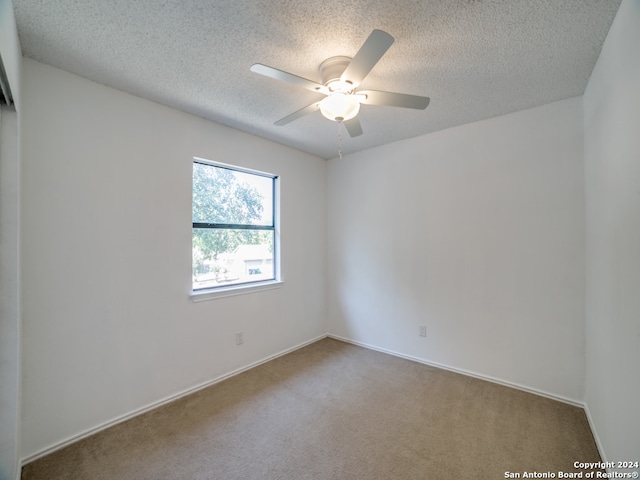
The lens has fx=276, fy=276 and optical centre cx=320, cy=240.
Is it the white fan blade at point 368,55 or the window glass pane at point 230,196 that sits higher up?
the white fan blade at point 368,55

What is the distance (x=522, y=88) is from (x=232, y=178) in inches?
106

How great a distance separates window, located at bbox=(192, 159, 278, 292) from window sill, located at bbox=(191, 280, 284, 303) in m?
0.09

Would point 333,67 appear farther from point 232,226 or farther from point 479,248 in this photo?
point 479,248

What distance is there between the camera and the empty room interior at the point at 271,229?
143 cm

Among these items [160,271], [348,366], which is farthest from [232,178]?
[348,366]

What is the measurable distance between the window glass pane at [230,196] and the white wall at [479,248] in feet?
3.75

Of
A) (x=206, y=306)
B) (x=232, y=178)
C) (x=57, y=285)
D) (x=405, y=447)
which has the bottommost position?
(x=405, y=447)

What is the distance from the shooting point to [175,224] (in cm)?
242

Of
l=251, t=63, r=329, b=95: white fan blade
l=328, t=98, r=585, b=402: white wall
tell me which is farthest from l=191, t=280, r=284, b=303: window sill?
l=251, t=63, r=329, b=95: white fan blade

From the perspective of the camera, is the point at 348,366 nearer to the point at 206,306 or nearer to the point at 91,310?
the point at 206,306

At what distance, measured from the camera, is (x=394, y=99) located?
1.66 metres

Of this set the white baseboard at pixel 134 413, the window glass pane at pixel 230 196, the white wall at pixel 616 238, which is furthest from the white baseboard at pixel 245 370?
the window glass pane at pixel 230 196

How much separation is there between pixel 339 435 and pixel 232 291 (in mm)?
1601

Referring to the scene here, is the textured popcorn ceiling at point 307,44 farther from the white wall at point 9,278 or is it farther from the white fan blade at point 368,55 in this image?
the white wall at point 9,278
